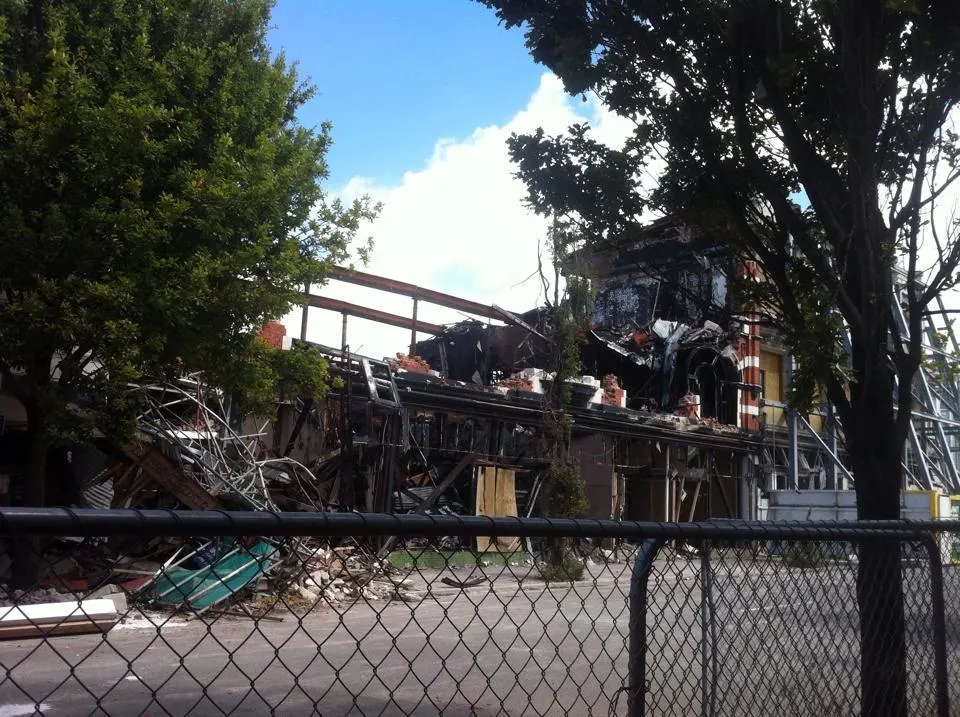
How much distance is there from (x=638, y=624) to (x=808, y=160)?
3372 mm

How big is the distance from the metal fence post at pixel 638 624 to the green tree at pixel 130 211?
26.6ft

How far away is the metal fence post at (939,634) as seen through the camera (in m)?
4.15

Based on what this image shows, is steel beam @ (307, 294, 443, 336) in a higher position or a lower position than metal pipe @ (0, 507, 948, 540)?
higher

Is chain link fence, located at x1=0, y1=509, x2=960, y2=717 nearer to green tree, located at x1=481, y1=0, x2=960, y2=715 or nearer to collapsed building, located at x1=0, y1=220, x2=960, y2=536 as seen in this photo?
green tree, located at x1=481, y1=0, x2=960, y2=715

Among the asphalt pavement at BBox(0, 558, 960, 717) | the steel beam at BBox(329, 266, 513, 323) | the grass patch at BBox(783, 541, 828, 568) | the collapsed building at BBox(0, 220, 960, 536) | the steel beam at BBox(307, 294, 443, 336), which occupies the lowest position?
the asphalt pavement at BBox(0, 558, 960, 717)

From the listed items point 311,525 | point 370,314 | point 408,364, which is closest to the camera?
point 311,525

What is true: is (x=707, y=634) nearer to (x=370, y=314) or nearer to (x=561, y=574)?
(x=561, y=574)

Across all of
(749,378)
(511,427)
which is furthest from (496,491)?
(749,378)

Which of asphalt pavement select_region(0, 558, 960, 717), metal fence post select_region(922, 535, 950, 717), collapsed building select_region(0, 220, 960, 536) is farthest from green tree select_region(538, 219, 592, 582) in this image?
metal fence post select_region(922, 535, 950, 717)

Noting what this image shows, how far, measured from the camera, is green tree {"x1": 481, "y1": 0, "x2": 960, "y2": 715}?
472 centimetres

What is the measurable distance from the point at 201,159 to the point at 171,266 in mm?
1890

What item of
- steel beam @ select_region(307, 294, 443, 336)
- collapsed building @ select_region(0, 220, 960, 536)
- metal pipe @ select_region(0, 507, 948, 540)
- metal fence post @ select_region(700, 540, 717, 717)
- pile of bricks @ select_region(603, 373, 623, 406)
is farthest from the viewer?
pile of bricks @ select_region(603, 373, 623, 406)

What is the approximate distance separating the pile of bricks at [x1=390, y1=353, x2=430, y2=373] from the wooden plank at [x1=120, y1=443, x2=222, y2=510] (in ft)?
16.1

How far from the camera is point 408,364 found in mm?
17000
